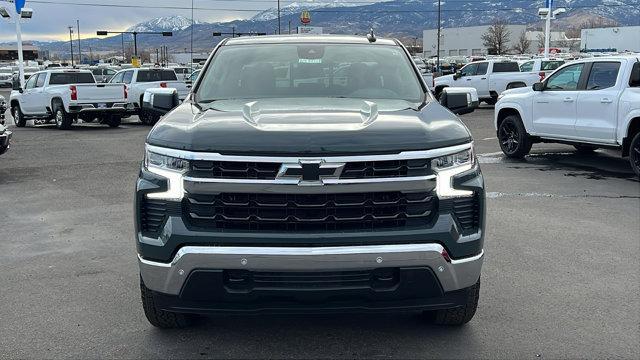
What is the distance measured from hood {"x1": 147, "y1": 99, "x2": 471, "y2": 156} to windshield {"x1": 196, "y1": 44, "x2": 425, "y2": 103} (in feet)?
2.23

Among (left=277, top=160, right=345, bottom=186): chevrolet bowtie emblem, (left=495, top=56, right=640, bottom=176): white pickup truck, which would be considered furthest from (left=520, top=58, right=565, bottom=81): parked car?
(left=277, top=160, right=345, bottom=186): chevrolet bowtie emblem

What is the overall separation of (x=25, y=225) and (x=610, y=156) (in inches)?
406

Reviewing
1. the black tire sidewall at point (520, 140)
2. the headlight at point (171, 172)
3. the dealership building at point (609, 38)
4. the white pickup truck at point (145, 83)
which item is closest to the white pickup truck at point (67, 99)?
the white pickup truck at point (145, 83)

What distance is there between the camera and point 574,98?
1095 cm

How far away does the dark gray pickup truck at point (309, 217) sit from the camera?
11.0ft

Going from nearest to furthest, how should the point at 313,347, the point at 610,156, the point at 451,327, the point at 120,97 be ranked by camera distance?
1. the point at 313,347
2. the point at 451,327
3. the point at 610,156
4. the point at 120,97

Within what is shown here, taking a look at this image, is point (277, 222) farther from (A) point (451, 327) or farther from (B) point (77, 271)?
(B) point (77, 271)

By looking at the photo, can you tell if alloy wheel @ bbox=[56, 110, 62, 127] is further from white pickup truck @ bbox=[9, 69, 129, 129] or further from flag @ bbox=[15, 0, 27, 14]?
flag @ bbox=[15, 0, 27, 14]

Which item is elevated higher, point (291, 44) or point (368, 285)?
point (291, 44)

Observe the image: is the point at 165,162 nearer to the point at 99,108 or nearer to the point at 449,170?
the point at 449,170

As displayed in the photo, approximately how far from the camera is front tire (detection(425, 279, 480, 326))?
158 inches

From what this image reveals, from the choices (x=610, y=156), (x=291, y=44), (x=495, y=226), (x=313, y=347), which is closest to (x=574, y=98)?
(x=610, y=156)

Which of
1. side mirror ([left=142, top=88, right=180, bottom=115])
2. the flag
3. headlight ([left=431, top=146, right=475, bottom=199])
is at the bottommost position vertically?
headlight ([left=431, top=146, right=475, bottom=199])

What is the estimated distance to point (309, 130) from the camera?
346 cm
